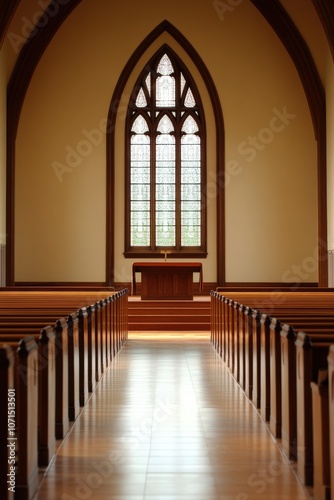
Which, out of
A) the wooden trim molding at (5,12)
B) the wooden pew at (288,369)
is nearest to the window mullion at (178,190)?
the wooden trim molding at (5,12)

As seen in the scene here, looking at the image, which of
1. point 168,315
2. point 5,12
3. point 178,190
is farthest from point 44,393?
point 178,190

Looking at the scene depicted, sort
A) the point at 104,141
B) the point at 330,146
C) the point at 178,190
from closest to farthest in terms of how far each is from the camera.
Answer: the point at 330,146 < the point at 104,141 < the point at 178,190

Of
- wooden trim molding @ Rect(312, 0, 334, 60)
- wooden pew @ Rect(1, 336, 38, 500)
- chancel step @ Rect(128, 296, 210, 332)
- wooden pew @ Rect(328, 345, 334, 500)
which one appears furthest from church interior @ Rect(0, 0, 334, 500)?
wooden pew @ Rect(328, 345, 334, 500)

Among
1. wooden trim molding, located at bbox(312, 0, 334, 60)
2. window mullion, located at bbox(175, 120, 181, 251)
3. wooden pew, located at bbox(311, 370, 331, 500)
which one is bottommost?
wooden pew, located at bbox(311, 370, 331, 500)

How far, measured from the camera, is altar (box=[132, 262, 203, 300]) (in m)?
14.6

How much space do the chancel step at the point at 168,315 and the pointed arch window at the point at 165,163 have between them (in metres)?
4.01

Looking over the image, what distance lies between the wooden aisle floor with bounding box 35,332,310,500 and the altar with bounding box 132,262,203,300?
7.17 m

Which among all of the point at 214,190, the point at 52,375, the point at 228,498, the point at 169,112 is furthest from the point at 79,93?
the point at 228,498

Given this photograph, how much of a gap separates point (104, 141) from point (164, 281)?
15.3 ft

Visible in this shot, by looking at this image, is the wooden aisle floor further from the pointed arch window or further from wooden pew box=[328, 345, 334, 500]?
the pointed arch window

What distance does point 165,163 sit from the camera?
1817cm

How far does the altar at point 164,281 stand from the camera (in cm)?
1459

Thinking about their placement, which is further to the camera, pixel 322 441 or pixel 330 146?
pixel 330 146

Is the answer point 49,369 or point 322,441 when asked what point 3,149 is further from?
point 322,441
